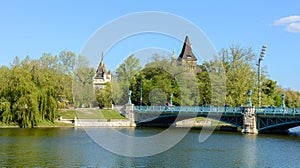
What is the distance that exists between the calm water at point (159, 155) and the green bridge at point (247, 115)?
197 inches

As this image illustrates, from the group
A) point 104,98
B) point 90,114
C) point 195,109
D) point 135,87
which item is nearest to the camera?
point 195,109

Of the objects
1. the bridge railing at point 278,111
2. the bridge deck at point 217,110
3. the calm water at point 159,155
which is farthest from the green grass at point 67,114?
the bridge railing at point 278,111

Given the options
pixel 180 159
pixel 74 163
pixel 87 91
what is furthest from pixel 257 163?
pixel 87 91

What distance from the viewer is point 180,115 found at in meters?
55.7

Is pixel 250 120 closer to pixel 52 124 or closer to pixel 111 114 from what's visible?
pixel 111 114

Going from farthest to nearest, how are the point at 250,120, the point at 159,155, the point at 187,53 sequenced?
the point at 187,53 < the point at 250,120 < the point at 159,155

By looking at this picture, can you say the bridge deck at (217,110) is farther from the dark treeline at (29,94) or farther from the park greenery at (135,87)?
the dark treeline at (29,94)

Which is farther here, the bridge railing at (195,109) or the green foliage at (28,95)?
the green foliage at (28,95)

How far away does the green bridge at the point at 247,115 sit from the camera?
44.0 meters

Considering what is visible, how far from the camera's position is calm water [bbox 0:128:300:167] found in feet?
87.2

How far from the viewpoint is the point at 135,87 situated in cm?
6912

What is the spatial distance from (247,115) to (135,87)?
85.3 ft

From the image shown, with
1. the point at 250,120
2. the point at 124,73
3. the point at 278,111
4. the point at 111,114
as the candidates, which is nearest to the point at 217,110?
the point at 250,120

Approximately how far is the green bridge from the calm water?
499cm
